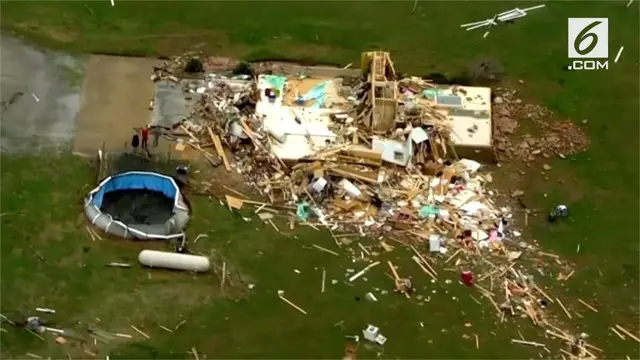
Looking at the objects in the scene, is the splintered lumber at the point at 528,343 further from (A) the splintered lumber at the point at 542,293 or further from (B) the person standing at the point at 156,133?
(B) the person standing at the point at 156,133

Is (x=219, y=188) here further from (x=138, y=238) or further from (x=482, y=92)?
(x=482, y=92)

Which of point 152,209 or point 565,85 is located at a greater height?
point 565,85

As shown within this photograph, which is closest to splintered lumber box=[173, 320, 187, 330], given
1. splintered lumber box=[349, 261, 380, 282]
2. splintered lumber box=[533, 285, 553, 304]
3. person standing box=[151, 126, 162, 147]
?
splintered lumber box=[349, 261, 380, 282]

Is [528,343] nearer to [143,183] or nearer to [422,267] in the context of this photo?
[422,267]

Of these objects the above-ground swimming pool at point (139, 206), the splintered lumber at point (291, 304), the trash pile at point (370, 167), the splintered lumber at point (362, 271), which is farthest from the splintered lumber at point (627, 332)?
the above-ground swimming pool at point (139, 206)

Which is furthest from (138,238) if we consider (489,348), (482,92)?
(482,92)

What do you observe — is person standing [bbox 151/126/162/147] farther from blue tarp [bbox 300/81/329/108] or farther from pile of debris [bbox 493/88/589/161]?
pile of debris [bbox 493/88/589/161]
